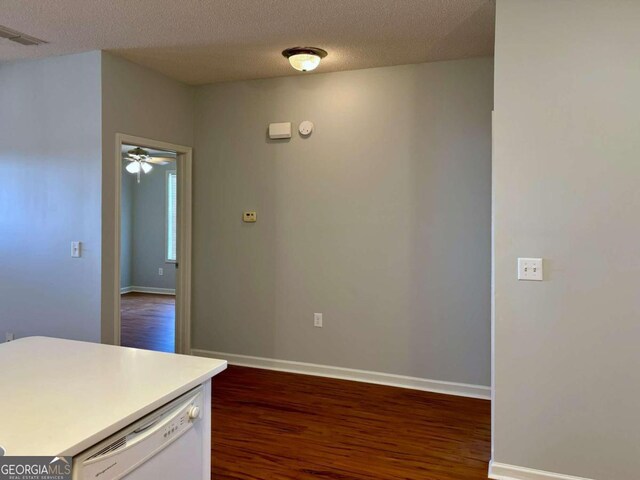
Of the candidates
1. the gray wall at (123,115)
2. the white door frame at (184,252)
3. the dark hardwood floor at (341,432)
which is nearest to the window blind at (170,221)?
the white door frame at (184,252)

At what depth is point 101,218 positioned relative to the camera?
360cm

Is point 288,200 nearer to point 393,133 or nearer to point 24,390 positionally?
point 393,133

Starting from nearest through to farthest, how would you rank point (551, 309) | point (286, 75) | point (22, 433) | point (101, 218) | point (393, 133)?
point (22, 433) → point (551, 309) → point (101, 218) → point (393, 133) → point (286, 75)

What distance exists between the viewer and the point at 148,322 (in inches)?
249

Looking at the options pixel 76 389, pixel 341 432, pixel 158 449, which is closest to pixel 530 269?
pixel 341 432

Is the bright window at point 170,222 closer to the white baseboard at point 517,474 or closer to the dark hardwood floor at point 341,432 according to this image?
the dark hardwood floor at point 341,432

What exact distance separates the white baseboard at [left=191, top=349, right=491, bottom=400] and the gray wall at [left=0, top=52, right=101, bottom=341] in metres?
1.32

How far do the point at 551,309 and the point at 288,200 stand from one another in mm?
2372

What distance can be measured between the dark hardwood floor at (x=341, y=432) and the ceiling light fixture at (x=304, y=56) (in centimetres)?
244

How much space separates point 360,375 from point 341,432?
978mm

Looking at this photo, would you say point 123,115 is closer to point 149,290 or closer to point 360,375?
point 360,375

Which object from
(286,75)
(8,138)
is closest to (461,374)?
(286,75)

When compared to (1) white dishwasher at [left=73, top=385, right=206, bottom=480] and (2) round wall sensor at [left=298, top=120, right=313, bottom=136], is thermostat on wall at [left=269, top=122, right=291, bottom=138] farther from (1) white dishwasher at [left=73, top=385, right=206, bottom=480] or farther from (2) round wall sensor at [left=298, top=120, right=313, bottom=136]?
(1) white dishwasher at [left=73, top=385, right=206, bottom=480]

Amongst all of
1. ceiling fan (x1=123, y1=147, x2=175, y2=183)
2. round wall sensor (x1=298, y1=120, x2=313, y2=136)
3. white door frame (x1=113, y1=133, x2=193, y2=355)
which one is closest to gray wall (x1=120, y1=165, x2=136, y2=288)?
ceiling fan (x1=123, y1=147, x2=175, y2=183)
